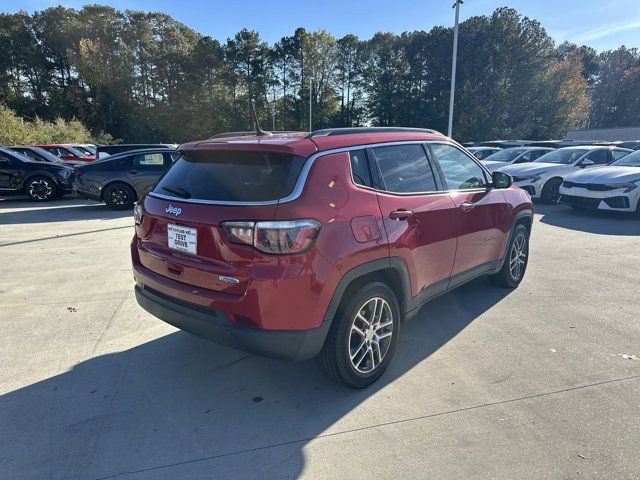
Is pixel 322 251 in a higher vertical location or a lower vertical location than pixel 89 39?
lower

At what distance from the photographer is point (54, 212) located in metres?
10.6

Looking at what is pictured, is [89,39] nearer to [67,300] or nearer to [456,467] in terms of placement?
[67,300]

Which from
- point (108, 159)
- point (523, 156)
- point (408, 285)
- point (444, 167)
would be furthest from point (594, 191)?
point (108, 159)

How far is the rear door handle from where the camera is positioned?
10.0ft

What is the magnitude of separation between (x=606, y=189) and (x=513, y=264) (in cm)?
608

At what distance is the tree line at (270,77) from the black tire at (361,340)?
144 feet

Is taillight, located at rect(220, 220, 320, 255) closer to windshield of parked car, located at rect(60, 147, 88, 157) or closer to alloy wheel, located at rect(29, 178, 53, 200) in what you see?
alloy wheel, located at rect(29, 178, 53, 200)

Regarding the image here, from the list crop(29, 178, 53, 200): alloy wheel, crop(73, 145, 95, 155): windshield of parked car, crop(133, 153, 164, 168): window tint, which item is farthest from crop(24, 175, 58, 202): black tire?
crop(73, 145, 95, 155): windshield of parked car

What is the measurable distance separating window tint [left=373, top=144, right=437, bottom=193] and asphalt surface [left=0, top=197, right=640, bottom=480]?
1.40 meters

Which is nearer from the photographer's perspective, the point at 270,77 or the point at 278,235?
the point at 278,235

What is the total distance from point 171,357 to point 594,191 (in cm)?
975

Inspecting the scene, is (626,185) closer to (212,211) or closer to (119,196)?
(212,211)

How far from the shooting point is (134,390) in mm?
3055

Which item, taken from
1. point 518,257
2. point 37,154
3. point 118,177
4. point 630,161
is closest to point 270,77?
point 37,154
